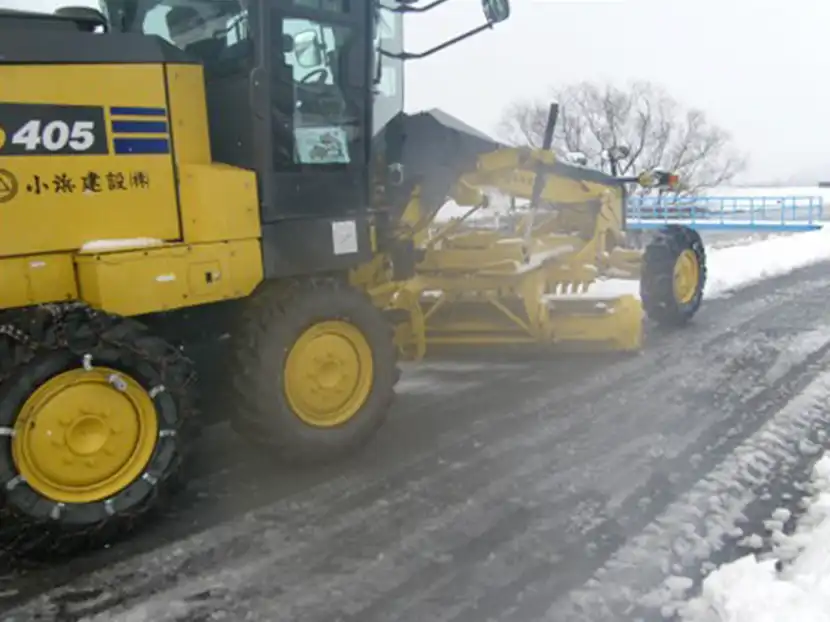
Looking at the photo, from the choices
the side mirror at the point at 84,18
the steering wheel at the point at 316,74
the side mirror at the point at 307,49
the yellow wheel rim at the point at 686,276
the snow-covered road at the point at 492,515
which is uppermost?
the side mirror at the point at 84,18

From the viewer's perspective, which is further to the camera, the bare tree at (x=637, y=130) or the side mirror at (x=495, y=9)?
the bare tree at (x=637, y=130)

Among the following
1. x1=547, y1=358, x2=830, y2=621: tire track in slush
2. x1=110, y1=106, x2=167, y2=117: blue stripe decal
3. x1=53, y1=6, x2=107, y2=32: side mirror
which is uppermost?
x1=53, y1=6, x2=107, y2=32: side mirror

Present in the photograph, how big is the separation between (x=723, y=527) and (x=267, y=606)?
208 cm

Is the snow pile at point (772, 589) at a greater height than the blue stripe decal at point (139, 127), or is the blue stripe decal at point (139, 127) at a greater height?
the blue stripe decal at point (139, 127)

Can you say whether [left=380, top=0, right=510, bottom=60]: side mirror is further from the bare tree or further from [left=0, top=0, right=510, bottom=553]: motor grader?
the bare tree

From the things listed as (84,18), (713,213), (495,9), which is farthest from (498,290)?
(713,213)

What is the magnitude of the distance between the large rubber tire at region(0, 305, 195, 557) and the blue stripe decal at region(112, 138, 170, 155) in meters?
0.81

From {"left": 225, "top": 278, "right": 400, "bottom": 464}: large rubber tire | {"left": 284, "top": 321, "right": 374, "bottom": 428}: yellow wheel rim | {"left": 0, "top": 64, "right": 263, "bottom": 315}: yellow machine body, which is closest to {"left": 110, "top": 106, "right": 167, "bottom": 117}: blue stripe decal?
{"left": 0, "top": 64, "right": 263, "bottom": 315}: yellow machine body

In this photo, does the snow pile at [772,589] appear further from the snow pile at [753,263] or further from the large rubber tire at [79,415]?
the snow pile at [753,263]

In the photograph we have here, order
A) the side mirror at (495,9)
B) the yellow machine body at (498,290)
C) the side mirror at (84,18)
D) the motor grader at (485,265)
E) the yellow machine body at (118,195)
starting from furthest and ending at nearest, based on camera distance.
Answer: the yellow machine body at (498,290) < the motor grader at (485,265) < the side mirror at (495,9) < the side mirror at (84,18) < the yellow machine body at (118,195)

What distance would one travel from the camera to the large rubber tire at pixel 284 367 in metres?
4.60

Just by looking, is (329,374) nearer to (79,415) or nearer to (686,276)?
(79,415)

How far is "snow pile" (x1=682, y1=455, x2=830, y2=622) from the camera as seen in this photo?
310 cm

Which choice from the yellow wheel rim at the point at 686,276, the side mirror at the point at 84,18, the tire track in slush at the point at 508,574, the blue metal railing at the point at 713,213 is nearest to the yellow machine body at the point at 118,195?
the side mirror at the point at 84,18
